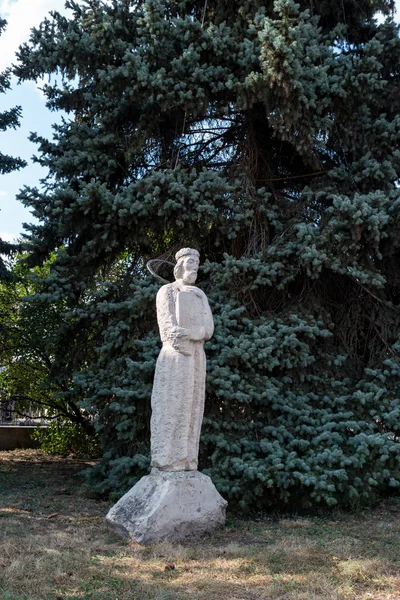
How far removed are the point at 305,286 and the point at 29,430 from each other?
950 cm

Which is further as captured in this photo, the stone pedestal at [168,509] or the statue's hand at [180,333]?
the statue's hand at [180,333]

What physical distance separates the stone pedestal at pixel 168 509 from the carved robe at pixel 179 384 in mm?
179

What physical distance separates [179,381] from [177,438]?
0.59 meters

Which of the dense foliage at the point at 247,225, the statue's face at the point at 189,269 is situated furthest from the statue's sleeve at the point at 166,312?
the dense foliage at the point at 247,225

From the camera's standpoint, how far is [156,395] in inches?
233

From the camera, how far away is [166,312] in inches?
235

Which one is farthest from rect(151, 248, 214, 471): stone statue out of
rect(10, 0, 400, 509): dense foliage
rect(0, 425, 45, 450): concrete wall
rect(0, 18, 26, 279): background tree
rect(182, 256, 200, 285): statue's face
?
rect(0, 425, 45, 450): concrete wall

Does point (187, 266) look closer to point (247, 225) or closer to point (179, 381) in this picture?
point (179, 381)

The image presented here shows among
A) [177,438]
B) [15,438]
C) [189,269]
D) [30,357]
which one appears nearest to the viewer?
[177,438]

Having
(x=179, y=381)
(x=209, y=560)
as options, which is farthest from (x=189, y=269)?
(x=209, y=560)

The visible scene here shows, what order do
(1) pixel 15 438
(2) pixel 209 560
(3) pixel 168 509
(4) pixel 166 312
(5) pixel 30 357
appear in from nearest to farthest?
(2) pixel 209 560, (3) pixel 168 509, (4) pixel 166 312, (5) pixel 30 357, (1) pixel 15 438

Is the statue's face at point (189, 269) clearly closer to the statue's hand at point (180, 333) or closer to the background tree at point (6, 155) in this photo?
the statue's hand at point (180, 333)

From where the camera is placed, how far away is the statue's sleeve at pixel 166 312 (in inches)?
233

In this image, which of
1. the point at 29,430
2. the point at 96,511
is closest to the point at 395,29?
the point at 96,511
